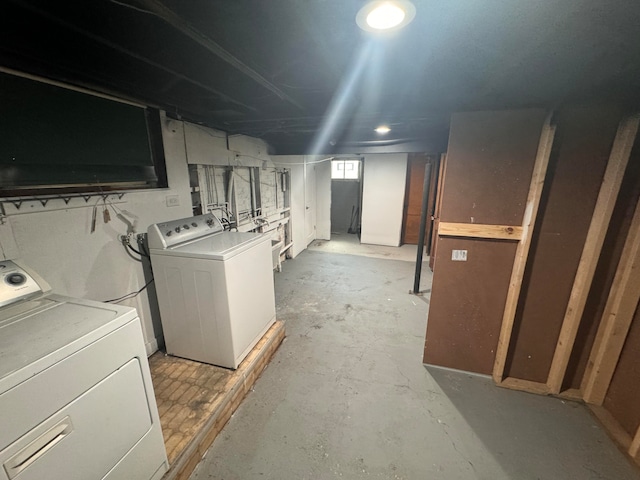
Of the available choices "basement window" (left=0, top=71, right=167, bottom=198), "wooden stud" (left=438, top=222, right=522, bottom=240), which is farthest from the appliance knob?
"wooden stud" (left=438, top=222, right=522, bottom=240)

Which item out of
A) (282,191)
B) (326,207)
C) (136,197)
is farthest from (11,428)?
(326,207)

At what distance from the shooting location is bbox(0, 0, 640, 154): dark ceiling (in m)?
0.95

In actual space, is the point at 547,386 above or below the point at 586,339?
below

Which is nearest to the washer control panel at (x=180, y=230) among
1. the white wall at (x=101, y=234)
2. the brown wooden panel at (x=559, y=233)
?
the white wall at (x=101, y=234)

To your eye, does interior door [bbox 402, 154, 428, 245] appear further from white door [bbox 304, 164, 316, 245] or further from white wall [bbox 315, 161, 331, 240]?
white door [bbox 304, 164, 316, 245]

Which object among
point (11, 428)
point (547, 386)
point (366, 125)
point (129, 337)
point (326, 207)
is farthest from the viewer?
point (326, 207)

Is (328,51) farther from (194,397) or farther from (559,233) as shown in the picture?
(194,397)

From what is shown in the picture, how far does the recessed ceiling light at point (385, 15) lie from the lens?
0.89 m

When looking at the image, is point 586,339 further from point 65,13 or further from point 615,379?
point 65,13

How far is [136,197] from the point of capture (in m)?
2.03

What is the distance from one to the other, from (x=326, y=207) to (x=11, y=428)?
19.3ft

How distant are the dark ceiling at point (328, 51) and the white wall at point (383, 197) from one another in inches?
146

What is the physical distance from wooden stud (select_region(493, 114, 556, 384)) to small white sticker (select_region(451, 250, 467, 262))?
1.12 feet

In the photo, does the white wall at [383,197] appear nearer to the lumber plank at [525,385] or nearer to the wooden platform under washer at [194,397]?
the lumber plank at [525,385]
